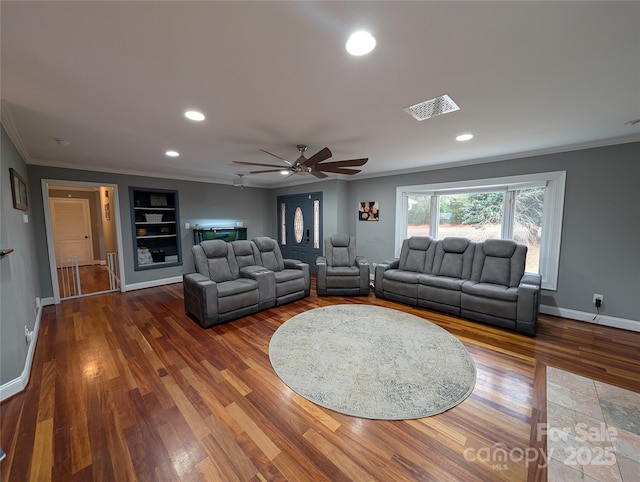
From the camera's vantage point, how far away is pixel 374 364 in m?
2.47

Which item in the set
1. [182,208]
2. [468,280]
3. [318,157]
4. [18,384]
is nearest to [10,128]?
[18,384]

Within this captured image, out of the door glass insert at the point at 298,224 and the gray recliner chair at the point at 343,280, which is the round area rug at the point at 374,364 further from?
the door glass insert at the point at 298,224

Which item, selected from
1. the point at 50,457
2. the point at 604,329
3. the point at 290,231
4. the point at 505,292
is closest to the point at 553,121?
the point at 505,292

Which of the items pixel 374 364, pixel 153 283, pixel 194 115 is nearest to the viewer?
pixel 194 115

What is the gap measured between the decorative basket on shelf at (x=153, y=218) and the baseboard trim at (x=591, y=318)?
732 centimetres

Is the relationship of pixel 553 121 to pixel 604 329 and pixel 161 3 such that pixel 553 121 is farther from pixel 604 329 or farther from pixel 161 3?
pixel 161 3

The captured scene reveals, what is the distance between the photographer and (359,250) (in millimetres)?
6008

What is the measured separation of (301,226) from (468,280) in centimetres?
408

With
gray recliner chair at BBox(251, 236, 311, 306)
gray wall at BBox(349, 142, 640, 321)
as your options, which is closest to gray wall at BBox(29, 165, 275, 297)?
gray recliner chair at BBox(251, 236, 311, 306)

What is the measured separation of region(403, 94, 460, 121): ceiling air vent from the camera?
2.06 m

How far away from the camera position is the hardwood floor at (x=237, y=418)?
146 cm

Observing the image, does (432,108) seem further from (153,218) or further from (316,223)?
(153,218)

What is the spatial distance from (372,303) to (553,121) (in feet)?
10.6

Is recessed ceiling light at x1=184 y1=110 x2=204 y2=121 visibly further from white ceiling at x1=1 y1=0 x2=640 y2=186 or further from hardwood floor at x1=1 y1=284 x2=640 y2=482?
hardwood floor at x1=1 y1=284 x2=640 y2=482
